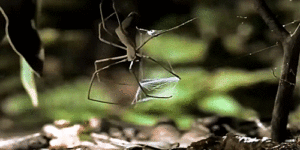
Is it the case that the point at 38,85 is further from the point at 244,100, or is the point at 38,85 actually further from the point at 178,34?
the point at 244,100

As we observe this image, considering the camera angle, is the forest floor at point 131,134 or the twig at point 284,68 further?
the forest floor at point 131,134

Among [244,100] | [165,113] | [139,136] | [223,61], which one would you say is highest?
[223,61]

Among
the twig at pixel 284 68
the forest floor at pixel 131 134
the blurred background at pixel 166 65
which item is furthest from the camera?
the blurred background at pixel 166 65

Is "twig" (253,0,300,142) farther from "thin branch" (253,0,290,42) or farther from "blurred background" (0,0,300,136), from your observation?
"blurred background" (0,0,300,136)

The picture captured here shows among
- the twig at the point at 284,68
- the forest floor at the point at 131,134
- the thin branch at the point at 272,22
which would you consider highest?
the thin branch at the point at 272,22

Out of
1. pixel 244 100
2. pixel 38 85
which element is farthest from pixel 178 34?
pixel 38 85

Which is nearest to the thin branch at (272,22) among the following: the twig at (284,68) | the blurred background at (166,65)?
the twig at (284,68)

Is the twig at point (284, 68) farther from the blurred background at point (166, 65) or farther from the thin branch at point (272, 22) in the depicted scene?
the blurred background at point (166, 65)

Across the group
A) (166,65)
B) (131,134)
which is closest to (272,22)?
(166,65)

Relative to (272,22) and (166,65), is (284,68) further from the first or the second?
(166,65)
